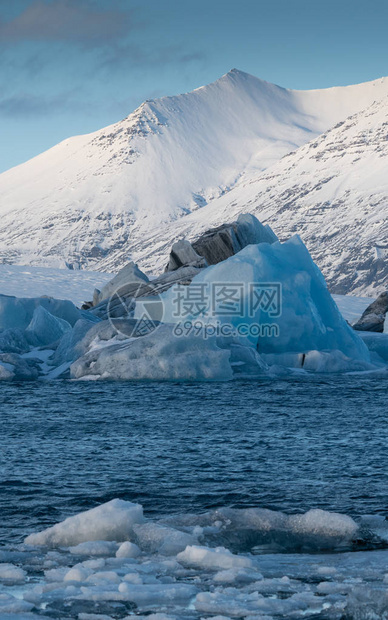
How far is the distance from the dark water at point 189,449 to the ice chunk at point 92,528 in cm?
35

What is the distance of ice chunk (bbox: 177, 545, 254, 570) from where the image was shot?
772cm

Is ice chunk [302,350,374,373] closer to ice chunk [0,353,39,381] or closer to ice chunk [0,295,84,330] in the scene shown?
ice chunk [0,353,39,381]

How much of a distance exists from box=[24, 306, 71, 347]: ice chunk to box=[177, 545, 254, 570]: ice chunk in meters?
17.7

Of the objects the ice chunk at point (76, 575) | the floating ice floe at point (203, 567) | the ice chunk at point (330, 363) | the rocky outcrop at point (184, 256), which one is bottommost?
the floating ice floe at point (203, 567)

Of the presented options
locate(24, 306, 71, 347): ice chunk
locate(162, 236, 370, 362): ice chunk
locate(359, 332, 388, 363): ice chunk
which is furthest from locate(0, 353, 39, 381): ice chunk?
locate(359, 332, 388, 363): ice chunk

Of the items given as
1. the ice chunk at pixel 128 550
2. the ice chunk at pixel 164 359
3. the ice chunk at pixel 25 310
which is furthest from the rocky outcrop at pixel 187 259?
the ice chunk at pixel 128 550

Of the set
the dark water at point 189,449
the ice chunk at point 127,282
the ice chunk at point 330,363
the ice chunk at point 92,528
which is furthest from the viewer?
the ice chunk at point 127,282

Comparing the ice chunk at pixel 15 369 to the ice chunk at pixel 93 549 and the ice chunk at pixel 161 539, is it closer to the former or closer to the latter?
the ice chunk at pixel 161 539

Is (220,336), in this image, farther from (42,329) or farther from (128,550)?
(128,550)

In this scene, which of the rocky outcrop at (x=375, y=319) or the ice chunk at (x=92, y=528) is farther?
the rocky outcrop at (x=375, y=319)

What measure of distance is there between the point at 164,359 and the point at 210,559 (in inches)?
517

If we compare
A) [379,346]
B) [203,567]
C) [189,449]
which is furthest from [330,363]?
[203,567]

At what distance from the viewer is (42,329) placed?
25.8 metres

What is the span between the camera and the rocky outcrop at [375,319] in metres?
34.2
